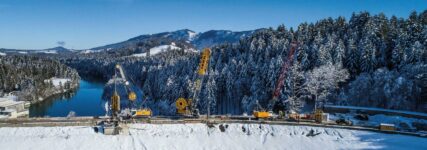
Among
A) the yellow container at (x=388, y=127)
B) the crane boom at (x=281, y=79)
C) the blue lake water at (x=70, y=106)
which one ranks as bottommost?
the blue lake water at (x=70, y=106)

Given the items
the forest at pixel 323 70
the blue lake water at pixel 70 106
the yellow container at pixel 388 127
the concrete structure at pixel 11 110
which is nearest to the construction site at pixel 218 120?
the yellow container at pixel 388 127

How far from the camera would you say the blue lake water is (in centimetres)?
10840

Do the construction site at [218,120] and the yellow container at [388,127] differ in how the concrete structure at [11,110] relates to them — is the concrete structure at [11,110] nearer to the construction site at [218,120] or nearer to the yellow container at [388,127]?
the construction site at [218,120]

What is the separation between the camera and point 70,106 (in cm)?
12150

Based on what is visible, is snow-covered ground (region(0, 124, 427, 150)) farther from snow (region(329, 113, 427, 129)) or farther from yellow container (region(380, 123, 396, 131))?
snow (region(329, 113, 427, 129))

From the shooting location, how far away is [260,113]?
192 ft

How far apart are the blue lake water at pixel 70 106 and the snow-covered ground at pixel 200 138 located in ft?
175

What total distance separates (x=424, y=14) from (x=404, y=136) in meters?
54.7

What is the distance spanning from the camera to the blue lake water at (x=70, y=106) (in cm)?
10840

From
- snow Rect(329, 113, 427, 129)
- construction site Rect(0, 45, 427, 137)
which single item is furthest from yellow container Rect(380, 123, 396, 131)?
snow Rect(329, 113, 427, 129)

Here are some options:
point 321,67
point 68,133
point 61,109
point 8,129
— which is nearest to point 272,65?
point 321,67

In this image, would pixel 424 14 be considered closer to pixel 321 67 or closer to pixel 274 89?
pixel 321 67

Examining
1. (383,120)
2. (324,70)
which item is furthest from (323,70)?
(383,120)

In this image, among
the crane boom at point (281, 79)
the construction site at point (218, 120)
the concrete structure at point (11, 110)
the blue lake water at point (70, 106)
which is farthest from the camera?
the blue lake water at point (70, 106)
